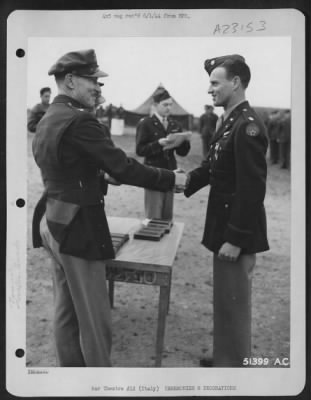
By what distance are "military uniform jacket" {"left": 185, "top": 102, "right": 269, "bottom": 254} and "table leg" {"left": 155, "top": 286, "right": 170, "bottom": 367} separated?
0.17 metres

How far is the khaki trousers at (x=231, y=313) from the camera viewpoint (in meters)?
1.19

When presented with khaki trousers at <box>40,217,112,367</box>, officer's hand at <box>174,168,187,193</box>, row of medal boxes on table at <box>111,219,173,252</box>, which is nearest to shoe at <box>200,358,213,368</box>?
khaki trousers at <box>40,217,112,367</box>

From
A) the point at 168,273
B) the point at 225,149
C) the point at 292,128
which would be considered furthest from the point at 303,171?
the point at 168,273

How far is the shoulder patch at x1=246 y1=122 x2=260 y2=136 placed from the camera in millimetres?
1133

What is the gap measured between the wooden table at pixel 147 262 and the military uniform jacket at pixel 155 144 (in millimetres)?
169

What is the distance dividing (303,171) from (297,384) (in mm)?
591

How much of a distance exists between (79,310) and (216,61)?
0.76 metres

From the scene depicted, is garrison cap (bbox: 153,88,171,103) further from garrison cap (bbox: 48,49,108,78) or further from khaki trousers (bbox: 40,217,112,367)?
khaki trousers (bbox: 40,217,112,367)

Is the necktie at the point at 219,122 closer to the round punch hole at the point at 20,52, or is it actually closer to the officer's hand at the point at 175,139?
the officer's hand at the point at 175,139

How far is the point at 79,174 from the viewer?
43.9 inches

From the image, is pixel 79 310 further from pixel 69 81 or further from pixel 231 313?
pixel 69 81

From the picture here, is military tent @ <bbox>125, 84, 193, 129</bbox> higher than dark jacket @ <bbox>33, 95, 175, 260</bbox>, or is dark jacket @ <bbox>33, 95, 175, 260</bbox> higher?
military tent @ <bbox>125, 84, 193, 129</bbox>

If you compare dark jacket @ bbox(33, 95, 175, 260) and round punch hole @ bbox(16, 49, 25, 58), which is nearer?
dark jacket @ bbox(33, 95, 175, 260)

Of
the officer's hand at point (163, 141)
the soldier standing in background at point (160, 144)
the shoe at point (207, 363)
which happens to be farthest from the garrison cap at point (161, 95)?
the shoe at point (207, 363)
